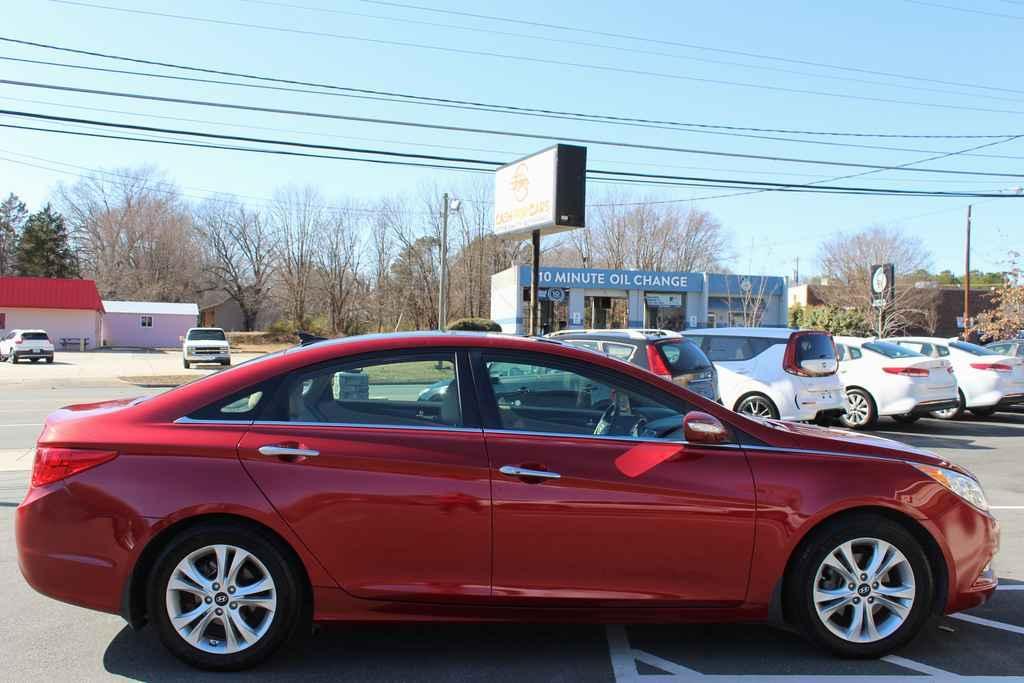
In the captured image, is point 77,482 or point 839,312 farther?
point 839,312

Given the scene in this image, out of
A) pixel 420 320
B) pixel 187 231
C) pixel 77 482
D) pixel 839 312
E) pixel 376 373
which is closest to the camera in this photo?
pixel 77 482

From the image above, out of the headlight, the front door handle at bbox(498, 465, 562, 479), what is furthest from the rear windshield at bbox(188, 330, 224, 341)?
the headlight

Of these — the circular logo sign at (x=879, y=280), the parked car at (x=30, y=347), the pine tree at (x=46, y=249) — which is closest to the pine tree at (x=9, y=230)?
the pine tree at (x=46, y=249)

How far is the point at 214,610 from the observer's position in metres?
3.63

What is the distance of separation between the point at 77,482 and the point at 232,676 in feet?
3.76

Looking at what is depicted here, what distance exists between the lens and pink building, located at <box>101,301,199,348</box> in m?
58.5

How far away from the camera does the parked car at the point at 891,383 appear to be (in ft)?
42.9

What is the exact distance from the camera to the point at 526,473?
363 centimetres

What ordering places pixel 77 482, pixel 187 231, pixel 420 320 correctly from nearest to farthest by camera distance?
pixel 77 482 → pixel 420 320 → pixel 187 231

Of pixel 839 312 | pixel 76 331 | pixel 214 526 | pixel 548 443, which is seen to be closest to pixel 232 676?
pixel 214 526

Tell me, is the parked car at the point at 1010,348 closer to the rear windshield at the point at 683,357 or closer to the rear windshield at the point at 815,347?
the rear windshield at the point at 815,347

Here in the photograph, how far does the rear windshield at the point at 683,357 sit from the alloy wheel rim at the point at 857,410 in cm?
416

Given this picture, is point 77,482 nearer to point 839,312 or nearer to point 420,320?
point 839,312

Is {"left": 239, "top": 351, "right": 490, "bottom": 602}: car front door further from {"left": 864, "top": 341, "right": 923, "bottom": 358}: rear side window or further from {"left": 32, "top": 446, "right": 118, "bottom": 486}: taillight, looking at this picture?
{"left": 864, "top": 341, "right": 923, "bottom": 358}: rear side window
